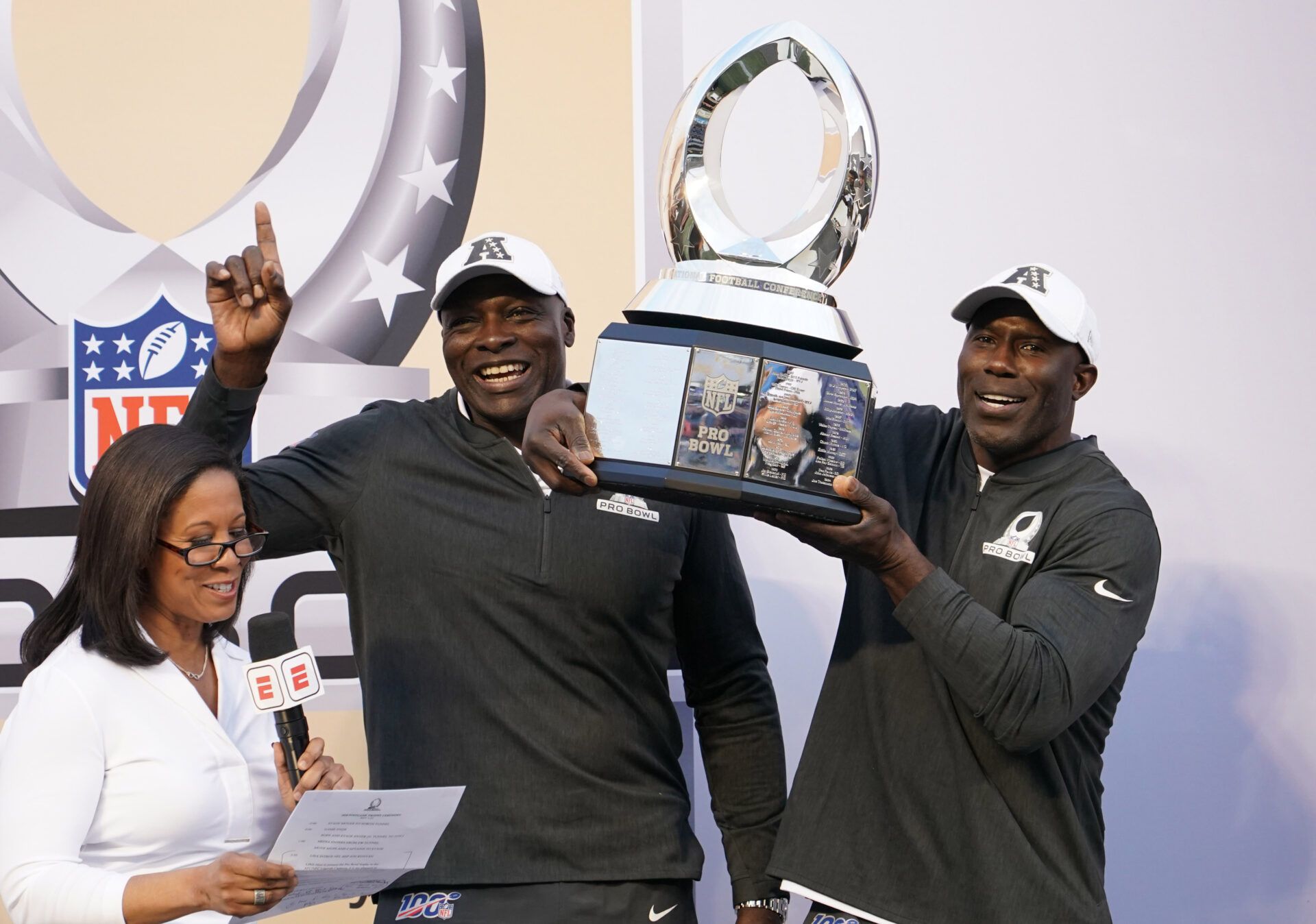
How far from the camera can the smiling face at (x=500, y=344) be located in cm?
185

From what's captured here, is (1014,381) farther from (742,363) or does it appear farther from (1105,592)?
(742,363)

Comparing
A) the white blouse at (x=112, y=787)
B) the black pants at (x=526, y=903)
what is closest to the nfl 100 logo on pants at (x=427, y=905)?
the black pants at (x=526, y=903)

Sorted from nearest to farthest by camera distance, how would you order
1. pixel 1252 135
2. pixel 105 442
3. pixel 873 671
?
1. pixel 873 671
2. pixel 105 442
3. pixel 1252 135

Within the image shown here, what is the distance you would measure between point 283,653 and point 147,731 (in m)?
0.18

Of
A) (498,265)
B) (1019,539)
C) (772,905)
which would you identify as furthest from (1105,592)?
(498,265)

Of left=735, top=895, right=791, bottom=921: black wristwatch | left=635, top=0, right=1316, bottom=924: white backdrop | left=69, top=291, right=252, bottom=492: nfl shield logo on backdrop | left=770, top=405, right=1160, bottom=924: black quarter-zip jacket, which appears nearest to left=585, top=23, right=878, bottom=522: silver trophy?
left=770, top=405, right=1160, bottom=924: black quarter-zip jacket

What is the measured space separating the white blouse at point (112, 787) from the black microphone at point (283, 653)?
0.33 feet

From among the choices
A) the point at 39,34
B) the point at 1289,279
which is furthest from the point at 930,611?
the point at 39,34

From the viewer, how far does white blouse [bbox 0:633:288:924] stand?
137cm

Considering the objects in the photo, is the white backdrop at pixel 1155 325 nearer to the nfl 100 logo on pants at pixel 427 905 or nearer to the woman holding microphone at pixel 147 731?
the nfl 100 logo on pants at pixel 427 905

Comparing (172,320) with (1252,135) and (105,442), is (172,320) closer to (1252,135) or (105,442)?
(105,442)

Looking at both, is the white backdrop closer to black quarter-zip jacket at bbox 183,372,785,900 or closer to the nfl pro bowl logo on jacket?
black quarter-zip jacket at bbox 183,372,785,900

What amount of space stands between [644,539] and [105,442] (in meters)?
1.27

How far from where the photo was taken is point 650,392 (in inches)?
59.9
